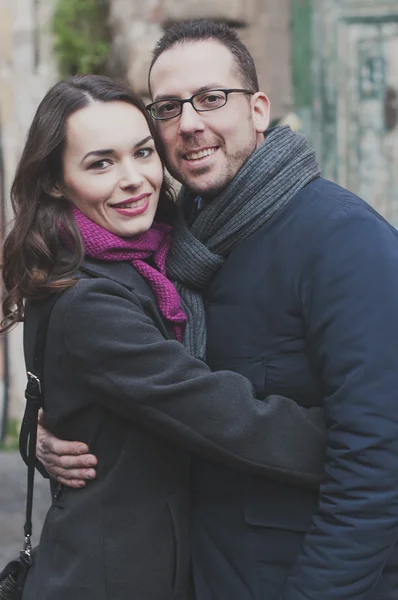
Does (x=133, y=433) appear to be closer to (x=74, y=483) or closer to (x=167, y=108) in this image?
(x=74, y=483)

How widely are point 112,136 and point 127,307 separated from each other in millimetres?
425

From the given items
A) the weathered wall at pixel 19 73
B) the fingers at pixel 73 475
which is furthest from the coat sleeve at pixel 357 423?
the weathered wall at pixel 19 73

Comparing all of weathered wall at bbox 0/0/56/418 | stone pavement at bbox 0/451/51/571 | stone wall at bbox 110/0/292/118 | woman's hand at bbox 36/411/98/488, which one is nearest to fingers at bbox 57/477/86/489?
woman's hand at bbox 36/411/98/488

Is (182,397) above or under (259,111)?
under

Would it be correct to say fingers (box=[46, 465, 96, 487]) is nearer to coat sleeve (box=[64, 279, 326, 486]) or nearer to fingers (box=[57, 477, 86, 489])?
fingers (box=[57, 477, 86, 489])

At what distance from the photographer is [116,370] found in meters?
2.00

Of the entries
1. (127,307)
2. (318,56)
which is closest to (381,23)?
(318,56)

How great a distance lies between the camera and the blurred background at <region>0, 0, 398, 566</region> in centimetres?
476

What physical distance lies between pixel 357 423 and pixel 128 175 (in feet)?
2.54

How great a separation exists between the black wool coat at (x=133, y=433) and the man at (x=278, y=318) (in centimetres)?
6

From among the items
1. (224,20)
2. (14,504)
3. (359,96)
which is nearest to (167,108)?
(224,20)

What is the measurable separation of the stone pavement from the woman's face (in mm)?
2333

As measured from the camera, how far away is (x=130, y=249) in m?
2.22

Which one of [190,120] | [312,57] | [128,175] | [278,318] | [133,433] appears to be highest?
[190,120]
